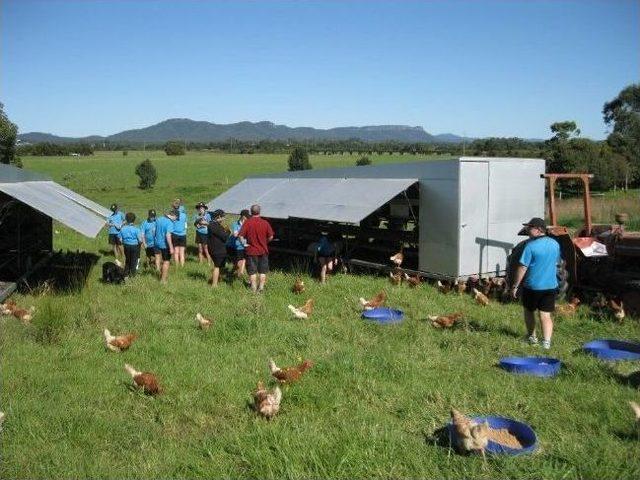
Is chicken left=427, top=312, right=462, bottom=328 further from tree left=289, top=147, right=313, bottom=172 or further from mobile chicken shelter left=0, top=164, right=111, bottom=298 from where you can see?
tree left=289, top=147, right=313, bottom=172

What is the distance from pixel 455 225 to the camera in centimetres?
1088

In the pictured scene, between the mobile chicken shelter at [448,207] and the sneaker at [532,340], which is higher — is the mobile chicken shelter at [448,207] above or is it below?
above

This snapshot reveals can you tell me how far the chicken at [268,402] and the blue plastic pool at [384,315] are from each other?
363 cm

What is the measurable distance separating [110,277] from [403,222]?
678 cm

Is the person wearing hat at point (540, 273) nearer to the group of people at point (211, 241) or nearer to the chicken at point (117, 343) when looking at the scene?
the chicken at point (117, 343)

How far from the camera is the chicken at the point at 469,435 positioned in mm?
4391

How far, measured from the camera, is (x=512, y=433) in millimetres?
4895

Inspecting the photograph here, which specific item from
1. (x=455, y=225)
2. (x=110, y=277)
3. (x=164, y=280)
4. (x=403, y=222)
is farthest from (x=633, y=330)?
(x=110, y=277)

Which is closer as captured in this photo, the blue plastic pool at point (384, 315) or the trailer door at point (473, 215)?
the blue plastic pool at point (384, 315)

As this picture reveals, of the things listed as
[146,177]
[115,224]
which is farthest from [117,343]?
[146,177]

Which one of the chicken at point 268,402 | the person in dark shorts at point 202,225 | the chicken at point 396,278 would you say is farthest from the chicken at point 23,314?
the chicken at point 396,278

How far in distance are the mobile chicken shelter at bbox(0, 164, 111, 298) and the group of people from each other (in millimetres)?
978

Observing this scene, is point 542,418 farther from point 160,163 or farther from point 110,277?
point 160,163

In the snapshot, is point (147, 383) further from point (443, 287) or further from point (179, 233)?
point (179, 233)
